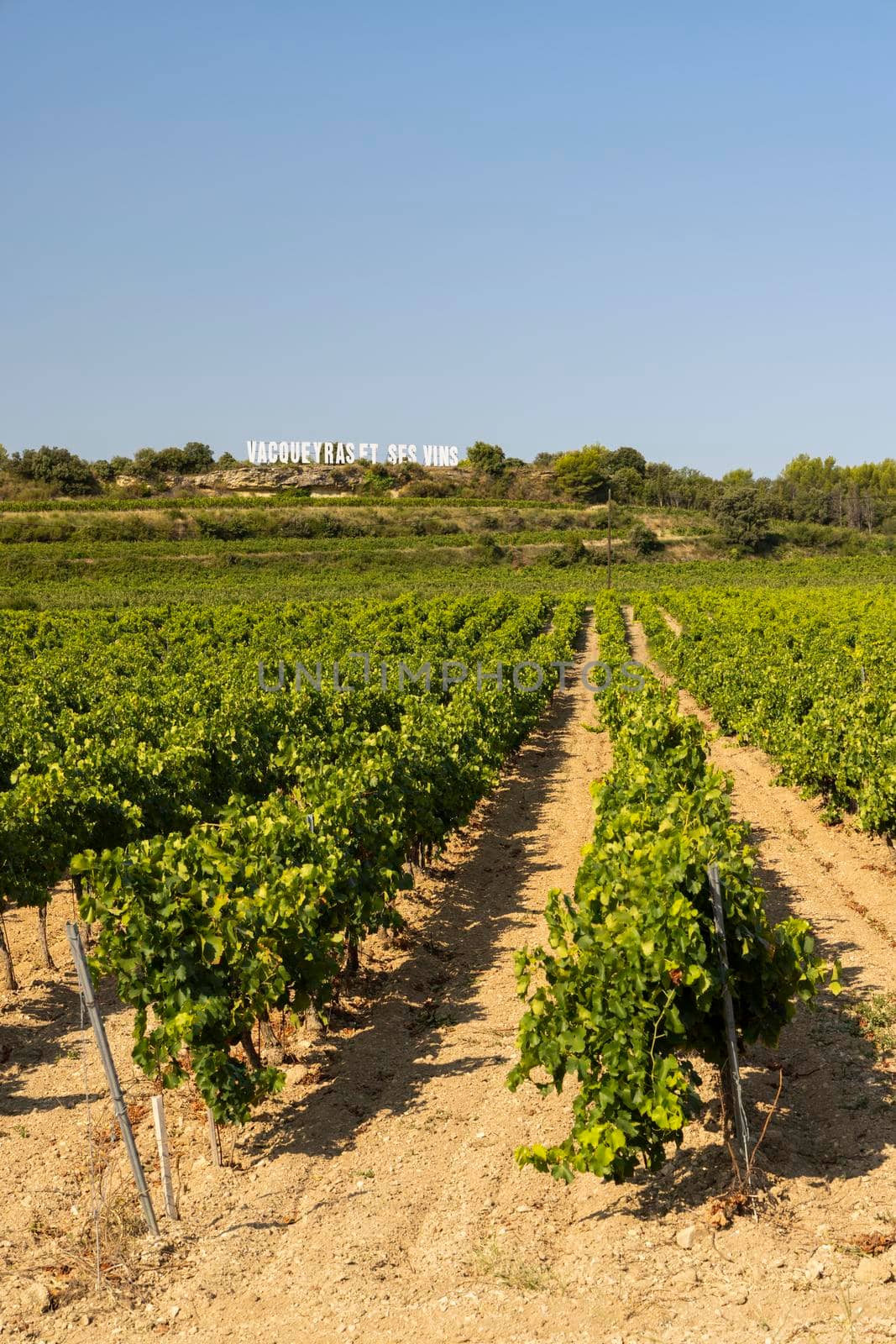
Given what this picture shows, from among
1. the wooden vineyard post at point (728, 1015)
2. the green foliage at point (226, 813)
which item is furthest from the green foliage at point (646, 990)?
the green foliage at point (226, 813)

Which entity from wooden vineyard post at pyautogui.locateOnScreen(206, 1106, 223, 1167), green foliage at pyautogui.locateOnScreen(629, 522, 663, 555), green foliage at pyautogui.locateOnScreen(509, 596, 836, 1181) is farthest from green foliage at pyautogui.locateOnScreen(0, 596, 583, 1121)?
green foliage at pyautogui.locateOnScreen(629, 522, 663, 555)

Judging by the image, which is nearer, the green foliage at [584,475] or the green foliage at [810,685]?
the green foliage at [810,685]

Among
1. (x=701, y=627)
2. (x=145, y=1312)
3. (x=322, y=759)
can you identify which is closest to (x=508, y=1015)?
(x=145, y=1312)

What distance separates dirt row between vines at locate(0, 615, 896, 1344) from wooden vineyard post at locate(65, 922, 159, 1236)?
179 mm

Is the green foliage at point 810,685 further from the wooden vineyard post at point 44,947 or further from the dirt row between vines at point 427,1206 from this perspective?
the wooden vineyard post at point 44,947

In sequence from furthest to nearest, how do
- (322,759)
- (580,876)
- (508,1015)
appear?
1. (322,759)
2. (508,1015)
3. (580,876)

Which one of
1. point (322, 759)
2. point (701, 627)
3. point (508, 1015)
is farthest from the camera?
point (701, 627)

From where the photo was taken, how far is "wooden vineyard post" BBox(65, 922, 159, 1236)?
5957mm

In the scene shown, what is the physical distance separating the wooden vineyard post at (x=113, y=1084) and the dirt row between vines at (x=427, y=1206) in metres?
0.18

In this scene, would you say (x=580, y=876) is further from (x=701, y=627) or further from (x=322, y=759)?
(x=701, y=627)

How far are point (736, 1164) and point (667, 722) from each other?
6.24 meters

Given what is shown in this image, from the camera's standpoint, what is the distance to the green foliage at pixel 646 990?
5715 mm

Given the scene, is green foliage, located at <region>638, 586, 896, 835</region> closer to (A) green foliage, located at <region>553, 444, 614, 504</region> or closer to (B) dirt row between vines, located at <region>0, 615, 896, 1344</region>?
(B) dirt row between vines, located at <region>0, 615, 896, 1344</region>

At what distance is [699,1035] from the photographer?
625 cm
